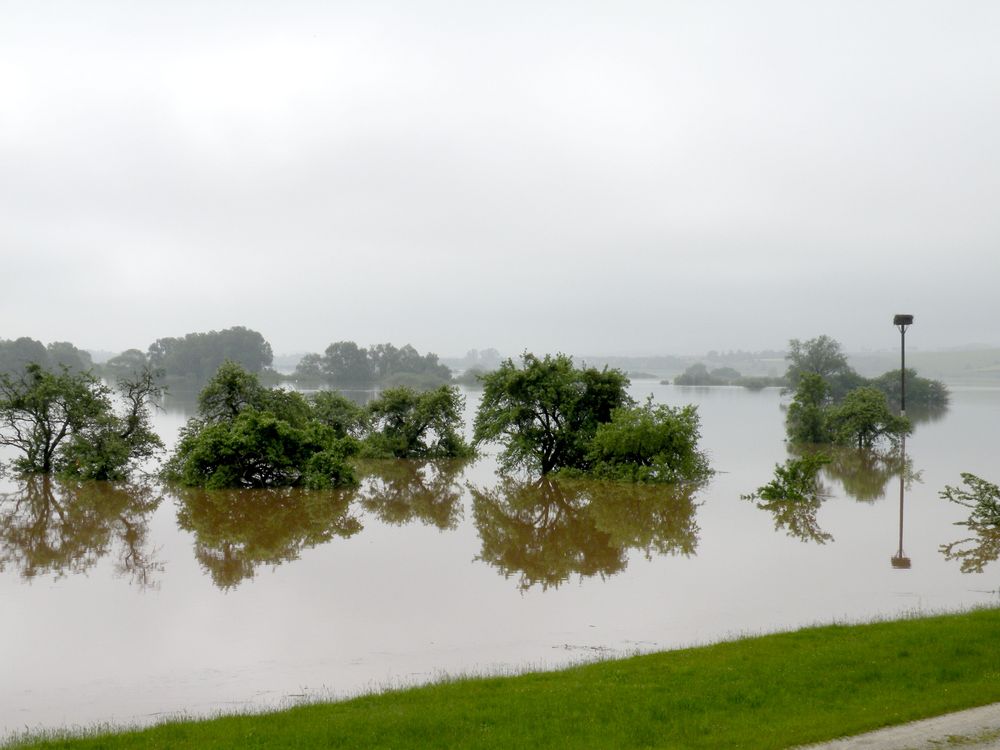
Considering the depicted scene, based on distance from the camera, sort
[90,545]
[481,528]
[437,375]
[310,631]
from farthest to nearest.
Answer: [437,375]
[481,528]
[90,545]
[310,631]

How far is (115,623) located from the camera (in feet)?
53.6

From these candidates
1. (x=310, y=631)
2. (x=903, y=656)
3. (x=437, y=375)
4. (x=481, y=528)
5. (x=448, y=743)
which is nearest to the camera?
(x=448, y=743)

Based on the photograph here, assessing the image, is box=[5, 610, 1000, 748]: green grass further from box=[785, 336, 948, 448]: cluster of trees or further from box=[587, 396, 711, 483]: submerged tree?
box=[785, 336, 948, 448]: cluster of trees

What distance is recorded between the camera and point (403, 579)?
1986cm

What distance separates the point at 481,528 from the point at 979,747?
736 inches

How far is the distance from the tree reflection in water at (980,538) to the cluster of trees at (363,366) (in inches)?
3785

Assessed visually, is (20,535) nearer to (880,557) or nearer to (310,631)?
(310,631)

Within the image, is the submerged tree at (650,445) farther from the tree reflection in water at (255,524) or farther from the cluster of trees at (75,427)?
the cluster of trees at (75,427)

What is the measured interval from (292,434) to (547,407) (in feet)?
36.4

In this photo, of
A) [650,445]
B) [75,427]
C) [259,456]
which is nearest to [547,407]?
[650,445]

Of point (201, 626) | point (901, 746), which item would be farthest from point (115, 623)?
point (901, 746)

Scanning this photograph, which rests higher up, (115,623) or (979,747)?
(979,747)

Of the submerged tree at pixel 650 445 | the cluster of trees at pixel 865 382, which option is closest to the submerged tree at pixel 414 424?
the submerged tree at pixel 650 445

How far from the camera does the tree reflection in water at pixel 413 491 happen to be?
2853 cm
